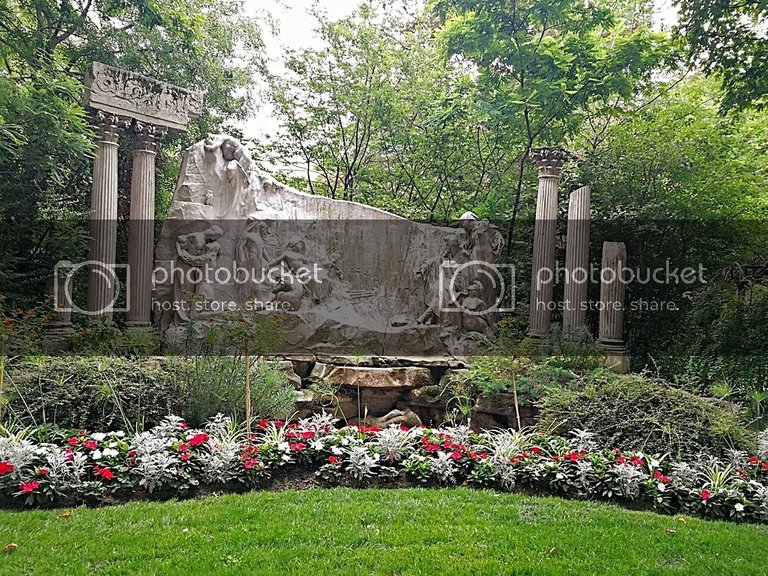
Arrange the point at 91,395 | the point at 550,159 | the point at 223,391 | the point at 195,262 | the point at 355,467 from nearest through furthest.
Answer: the point at 355,467 → the point at 91,395 → the point at 223,391 → the point at 195,262 → the point at 550,159

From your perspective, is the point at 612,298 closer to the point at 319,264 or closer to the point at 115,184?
the point at 319,264

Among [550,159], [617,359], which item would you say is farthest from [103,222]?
[617,359]

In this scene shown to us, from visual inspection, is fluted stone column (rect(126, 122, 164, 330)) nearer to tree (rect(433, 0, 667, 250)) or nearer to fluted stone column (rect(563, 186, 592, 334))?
tree (rect(433, 0, 667, 250))

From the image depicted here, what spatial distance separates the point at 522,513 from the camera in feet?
16.0

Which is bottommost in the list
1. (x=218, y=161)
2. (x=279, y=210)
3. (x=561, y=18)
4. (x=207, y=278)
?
(x=207, y=278)

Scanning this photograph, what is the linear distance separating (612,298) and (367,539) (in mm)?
8809

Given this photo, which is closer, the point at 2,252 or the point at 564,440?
the point at 564,440

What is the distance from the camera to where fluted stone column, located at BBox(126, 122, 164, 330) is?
10.4m

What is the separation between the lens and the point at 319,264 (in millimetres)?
10648

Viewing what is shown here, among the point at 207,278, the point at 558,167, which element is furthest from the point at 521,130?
the point at 207,278

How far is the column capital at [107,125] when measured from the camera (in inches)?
404

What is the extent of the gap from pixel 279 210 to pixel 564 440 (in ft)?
21.2

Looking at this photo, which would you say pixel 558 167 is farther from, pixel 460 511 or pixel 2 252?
pixel 2 252

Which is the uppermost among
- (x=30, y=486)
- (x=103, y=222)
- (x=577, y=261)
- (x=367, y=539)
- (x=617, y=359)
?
(x=103, y=222)
